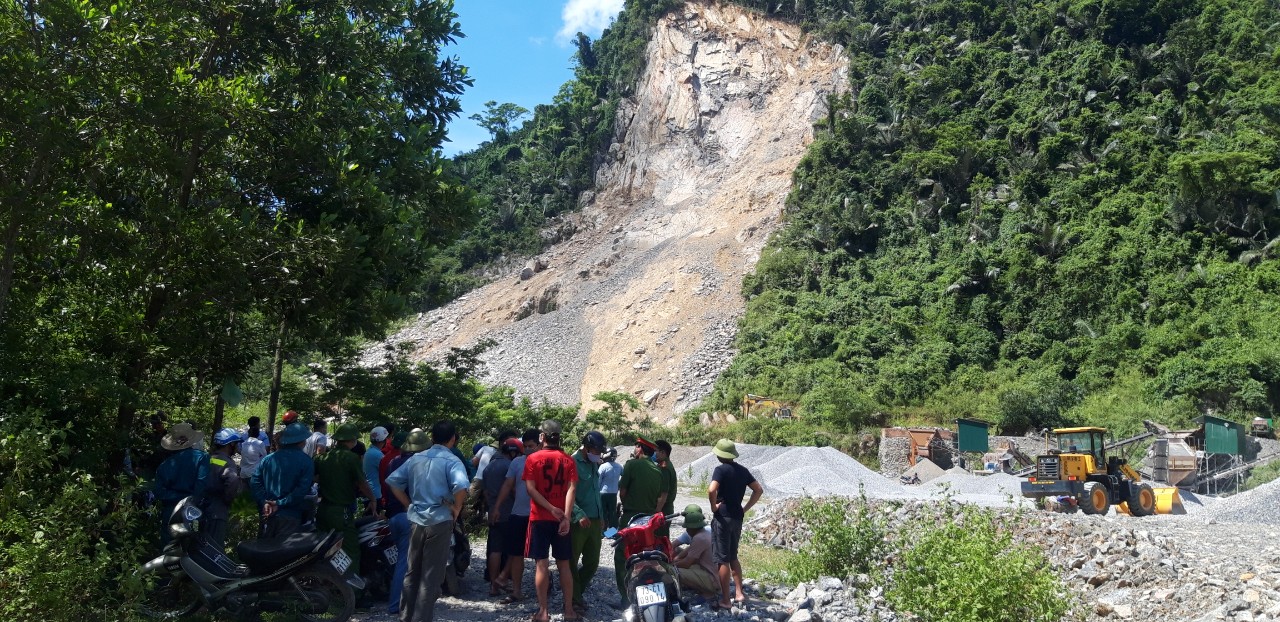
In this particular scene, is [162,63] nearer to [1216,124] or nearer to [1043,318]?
[1043,318]

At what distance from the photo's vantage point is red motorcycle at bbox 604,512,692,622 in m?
5.96

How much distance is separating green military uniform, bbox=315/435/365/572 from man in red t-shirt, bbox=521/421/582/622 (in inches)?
51.0

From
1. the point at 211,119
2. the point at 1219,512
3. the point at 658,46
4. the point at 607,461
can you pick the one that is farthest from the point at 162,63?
the point at 658,46

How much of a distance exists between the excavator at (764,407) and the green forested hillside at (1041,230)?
99 centimetres

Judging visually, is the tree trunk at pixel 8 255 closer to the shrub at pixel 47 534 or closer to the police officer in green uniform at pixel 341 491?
the shrub at pixel 47 534

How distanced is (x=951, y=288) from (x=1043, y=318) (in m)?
3.75

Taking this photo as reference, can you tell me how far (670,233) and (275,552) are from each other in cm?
4794

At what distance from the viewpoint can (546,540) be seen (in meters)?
6.25

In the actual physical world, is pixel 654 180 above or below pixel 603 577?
above

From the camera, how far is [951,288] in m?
35.8

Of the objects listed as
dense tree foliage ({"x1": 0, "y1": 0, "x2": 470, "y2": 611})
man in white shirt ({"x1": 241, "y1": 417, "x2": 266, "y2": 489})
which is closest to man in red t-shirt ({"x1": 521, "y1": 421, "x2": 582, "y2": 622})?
dense tree foliage ({"x1": 0, "y1": 0, "x2": 470, "y2": 611})

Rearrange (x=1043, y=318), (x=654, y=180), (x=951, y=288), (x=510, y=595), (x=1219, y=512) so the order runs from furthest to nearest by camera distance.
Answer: (x=654, y=180) < (x=951, y=288) < (x=1043, y=318) < (x=1219, y=512) < (x=510, y=595)

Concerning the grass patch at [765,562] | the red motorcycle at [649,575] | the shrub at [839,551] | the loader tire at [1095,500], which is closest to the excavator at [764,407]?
the loader tire at [1095,500]

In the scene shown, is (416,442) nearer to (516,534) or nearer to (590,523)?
(516,534)
